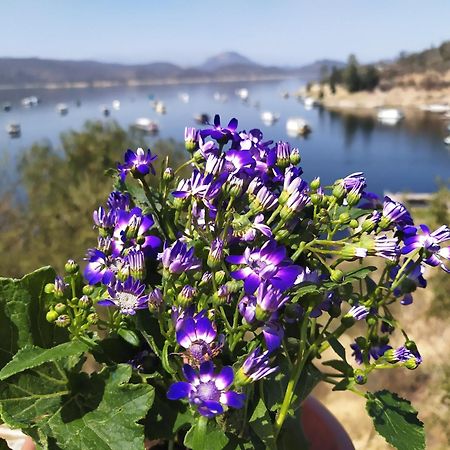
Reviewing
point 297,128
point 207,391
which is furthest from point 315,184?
point 297,128

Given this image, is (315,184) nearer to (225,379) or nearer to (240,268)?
(240,268)

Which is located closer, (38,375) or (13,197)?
(38,375)

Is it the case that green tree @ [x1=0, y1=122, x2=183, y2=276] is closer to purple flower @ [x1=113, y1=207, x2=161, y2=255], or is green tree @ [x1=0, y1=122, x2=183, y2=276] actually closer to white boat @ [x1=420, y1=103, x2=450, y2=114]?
purple flower @ [x1=113, y1=207, x2=161, y2=255]

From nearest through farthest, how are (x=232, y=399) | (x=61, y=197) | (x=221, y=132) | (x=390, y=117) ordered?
(x=232, y=399)
(x=221, y=132)
(x=61, y=197)
(x=390, y=117)

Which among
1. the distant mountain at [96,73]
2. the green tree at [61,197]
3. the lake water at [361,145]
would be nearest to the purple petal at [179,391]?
the green tree at [61,197]

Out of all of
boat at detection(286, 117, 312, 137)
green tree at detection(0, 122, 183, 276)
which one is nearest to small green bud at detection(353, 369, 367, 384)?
green tree at detection(0, 122, 183, 276)

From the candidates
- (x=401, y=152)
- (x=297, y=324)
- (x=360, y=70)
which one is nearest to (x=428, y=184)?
(x=401, y=152)

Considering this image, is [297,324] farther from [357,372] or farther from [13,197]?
[13,197]
